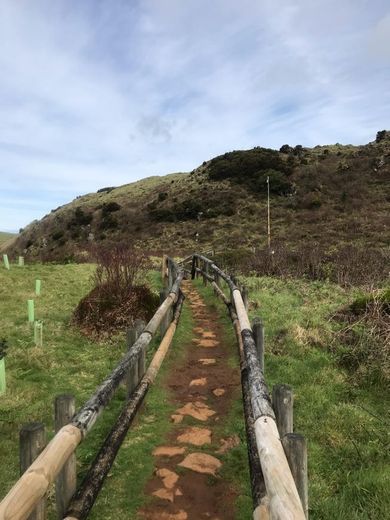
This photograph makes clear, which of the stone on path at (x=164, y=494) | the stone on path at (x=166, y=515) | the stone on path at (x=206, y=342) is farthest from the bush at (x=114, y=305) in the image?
the stone on path at (x=166, y=515)

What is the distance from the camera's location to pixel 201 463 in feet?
14.7

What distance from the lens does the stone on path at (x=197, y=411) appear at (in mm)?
5575

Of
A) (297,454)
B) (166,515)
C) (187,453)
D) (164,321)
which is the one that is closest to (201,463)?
(187,453)

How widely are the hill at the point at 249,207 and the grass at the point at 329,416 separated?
20501mm

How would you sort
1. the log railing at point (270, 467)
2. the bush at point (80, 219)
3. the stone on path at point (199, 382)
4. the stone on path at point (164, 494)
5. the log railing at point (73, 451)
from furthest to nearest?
the bush at point (80, 219) → the stone on path at point (199, 382) → the stone on path at point (164, 494) → the log railing at point (73, 451) → the log railing at point (270, 467)

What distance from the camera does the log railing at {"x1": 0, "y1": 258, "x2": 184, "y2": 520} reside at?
2191 mm

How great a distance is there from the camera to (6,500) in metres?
2.14

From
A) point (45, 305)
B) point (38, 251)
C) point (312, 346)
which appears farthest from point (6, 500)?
point (38, 251)

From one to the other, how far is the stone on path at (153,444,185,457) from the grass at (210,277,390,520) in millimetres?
1291

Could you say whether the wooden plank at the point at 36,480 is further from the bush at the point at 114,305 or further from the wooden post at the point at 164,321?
the bush at the point at 114,305

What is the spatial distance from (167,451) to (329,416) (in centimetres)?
198

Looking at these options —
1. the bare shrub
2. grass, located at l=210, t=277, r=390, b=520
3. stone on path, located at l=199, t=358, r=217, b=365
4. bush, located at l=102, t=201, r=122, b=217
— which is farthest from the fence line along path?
bush, located at l=102, t=201, r=122, b=217

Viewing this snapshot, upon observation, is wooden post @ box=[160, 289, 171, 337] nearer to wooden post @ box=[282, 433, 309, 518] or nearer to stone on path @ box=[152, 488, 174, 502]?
stone on path @ box=[152, 488, 174, 502]

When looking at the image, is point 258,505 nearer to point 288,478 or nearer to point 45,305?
point 288,478
